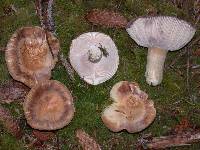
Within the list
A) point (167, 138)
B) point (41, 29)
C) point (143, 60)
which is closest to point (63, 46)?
point (41, 29)

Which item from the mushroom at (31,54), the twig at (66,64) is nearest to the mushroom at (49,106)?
the mushroom at (31,54)

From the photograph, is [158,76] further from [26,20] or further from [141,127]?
[26,20]

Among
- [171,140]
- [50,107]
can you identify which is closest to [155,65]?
[171,140]

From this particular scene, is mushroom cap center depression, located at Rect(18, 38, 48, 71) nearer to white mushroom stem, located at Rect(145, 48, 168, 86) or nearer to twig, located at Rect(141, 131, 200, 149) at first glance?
white mushroom stem, located at Rect(145, 48, 168, 86)

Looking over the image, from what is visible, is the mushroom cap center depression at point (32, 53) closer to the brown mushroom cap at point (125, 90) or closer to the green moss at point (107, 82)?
the green moss at point (107, 82)

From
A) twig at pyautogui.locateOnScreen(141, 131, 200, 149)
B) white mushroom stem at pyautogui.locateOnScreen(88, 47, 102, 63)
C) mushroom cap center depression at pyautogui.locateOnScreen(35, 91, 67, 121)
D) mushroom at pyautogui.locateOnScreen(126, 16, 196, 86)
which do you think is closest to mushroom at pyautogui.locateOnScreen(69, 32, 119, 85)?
white mushroom stem at pyautogui.locateOnScreen(88, 47, 102, 63)

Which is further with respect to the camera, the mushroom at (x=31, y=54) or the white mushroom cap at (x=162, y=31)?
the mushroom at (x=31, y=54)

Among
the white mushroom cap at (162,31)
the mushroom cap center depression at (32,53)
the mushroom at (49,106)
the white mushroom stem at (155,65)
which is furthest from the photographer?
the white mushroom stem at (155,65)
